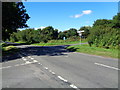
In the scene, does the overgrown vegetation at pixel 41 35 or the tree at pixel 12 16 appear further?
the overgrown vegetation at pixel 41 35

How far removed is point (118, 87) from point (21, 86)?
3892mm

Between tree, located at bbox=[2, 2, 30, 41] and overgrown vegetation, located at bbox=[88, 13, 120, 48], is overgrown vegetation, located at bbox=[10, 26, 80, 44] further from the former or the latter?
tree, located at bbox=[2, 2, 30, 41]

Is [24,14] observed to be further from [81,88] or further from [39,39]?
[39,39]

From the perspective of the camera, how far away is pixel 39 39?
52469 mm

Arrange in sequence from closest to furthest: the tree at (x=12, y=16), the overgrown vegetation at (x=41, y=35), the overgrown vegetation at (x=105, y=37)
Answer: the tree at (x=12, y=16), the overgrown vegetation at (x=105, y=37), the overgrown vegetation at (x=41, y=35)

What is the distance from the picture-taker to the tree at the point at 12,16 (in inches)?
571

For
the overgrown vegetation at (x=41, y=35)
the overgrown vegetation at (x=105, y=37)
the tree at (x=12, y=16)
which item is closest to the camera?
the tree at (x=12, y=16)

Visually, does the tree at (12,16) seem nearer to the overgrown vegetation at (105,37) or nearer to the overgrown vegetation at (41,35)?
the overgrown vegetation at (105,37)

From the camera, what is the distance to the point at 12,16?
1625cm

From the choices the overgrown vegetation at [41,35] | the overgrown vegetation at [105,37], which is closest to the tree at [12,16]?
the overgrown vegetation at [105,37]

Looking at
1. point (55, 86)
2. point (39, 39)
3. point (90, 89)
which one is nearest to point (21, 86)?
point (55, 86)

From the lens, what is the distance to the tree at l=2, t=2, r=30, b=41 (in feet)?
47.6

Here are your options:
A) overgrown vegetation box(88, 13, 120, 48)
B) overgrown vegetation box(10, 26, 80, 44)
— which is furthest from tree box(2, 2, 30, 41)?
overgrown vegetation box(10, 26, 80, 44)

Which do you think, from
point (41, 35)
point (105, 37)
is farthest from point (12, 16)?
point (41, 35)
